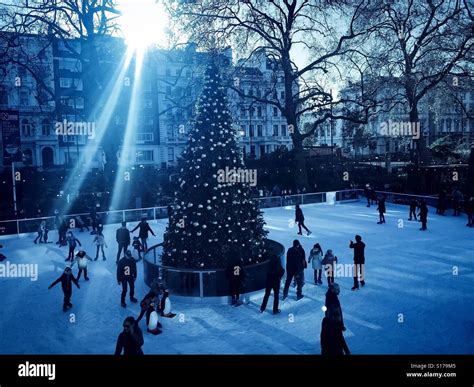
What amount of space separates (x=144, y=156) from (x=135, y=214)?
30268mm

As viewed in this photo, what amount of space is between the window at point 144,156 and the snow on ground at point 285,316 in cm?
3669

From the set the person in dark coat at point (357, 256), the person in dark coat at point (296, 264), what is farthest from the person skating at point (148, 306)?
the person in dark coat at point (357, 256)

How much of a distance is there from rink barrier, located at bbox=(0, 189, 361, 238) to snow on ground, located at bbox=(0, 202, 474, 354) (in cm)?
514

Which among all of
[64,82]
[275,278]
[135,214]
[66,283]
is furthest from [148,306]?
[64,82]

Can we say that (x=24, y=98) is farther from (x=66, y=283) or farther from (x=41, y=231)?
(x=66, y=283)

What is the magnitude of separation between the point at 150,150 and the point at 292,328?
4505 centimetres

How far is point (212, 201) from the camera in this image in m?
10.0

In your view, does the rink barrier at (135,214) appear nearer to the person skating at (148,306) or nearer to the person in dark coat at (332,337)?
the person skating at (148,306)

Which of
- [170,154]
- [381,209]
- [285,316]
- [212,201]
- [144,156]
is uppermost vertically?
[170,154]

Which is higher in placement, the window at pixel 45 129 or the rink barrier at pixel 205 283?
the window at pixel 45 129

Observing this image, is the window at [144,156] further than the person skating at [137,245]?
Yes

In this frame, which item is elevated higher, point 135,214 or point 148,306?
point 135,214

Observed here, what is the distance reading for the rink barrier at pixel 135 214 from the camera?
1825 cm
